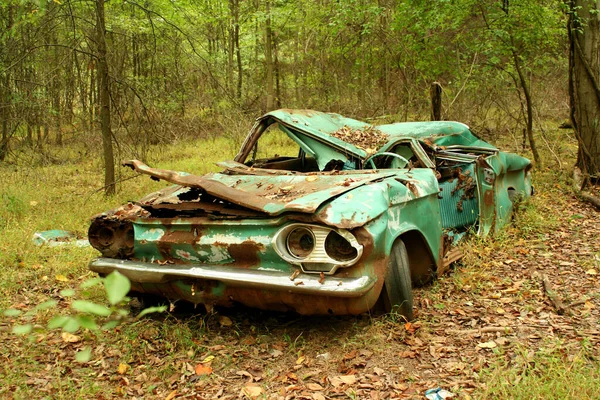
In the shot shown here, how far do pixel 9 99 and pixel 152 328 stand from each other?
243 inches

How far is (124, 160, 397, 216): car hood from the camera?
3047 mm

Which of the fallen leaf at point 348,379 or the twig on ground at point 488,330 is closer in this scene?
the fallen leaf at point 348,379

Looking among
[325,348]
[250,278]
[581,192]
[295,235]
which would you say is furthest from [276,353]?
[581,192]

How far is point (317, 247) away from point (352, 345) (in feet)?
2.34

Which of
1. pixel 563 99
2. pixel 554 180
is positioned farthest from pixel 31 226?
pixel 563 99

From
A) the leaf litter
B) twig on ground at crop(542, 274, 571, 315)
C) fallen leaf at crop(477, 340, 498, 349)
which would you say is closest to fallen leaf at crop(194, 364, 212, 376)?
the leaf litter

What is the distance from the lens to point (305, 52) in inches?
542

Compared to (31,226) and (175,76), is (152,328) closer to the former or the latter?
(31,226)

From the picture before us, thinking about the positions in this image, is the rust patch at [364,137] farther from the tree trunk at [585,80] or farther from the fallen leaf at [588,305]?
the tree trunk at [585,80]

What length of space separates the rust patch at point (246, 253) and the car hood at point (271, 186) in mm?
225

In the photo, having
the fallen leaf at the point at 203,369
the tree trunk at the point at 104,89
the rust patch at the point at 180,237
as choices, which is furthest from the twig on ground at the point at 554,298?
the tree trunk at the point at 104,89

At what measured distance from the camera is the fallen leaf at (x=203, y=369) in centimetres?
301

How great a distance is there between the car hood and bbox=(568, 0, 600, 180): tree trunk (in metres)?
5.15

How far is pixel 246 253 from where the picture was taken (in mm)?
3123
